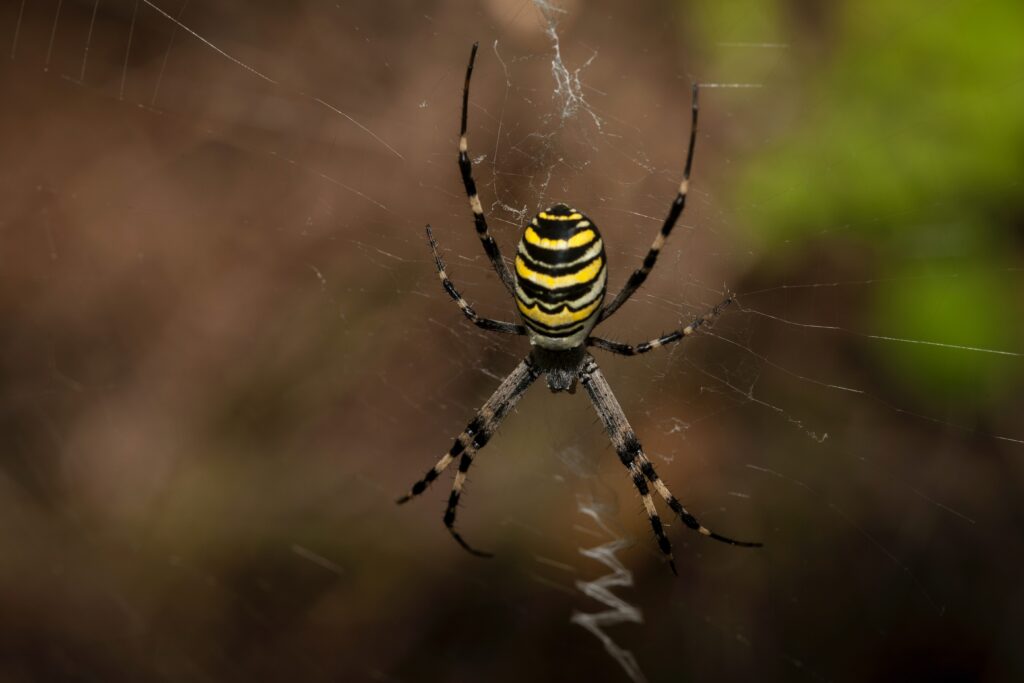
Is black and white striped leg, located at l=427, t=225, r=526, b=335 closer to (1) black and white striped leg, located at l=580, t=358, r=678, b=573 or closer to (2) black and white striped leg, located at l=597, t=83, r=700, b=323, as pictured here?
(2) black and white striped leg, located at l=597, t=83, r=700, b=323

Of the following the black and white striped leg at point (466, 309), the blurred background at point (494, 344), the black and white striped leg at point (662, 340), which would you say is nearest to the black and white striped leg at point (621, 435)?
the blurred background at point (494, 344)

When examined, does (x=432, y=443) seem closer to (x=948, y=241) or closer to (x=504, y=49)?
(x=504, y=49)

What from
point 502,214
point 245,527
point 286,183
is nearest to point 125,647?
point 245,527

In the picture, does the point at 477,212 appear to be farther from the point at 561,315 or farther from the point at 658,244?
the point at 658,244

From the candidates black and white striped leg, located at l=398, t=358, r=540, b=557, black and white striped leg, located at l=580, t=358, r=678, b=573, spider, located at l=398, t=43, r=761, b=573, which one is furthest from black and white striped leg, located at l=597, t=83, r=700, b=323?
black and white striped leg, located at l=398, t=358, r=540, b=557

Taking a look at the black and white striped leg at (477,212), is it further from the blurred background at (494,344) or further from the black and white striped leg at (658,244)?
the black and white striped leg at (658,244)

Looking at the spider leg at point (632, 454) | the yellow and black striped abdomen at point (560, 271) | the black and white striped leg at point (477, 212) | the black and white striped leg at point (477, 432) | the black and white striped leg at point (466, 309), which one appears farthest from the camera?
the black and white striped leg at point (477, 432)
